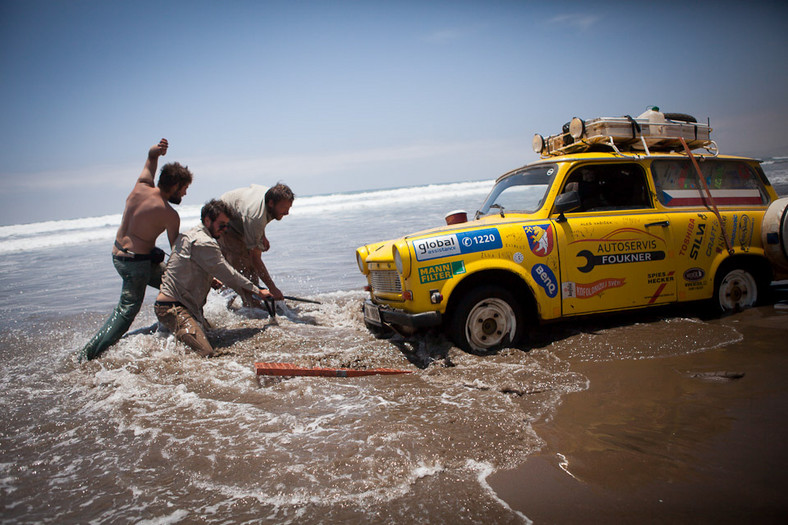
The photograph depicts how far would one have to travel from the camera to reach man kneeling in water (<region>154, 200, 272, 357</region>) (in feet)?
17.1

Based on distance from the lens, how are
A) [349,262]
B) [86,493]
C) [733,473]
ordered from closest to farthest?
[733,473] < [86,493] < [349,262]

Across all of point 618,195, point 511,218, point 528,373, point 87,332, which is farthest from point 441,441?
point 87,332

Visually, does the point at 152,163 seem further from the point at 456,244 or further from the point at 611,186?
the point at 611,186

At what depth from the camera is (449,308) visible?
4.43m

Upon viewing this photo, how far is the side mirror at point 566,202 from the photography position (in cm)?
446

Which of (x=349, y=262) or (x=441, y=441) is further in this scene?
(x=349, y=262)

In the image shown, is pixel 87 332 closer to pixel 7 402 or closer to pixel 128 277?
pixel 128 277

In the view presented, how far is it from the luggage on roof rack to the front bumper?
2641 mm

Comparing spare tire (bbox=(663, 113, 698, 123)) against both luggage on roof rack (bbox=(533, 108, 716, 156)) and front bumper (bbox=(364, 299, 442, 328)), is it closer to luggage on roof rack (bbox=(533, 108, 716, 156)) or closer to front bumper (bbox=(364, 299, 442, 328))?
luggage on roof rack (bbox=(533, 108, 716, 156))

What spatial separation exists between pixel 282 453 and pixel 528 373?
2.06 m

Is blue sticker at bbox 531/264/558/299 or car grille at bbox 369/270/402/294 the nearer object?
blue sticker at bbox 531/264/558/299

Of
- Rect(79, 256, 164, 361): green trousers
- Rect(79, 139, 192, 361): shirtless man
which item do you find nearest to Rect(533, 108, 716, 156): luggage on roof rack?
Rect(79, 139, 192, 361): shirtless man

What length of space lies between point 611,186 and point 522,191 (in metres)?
→ 0.90

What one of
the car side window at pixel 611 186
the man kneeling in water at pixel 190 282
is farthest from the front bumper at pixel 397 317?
the car side window at pixel 611 186
